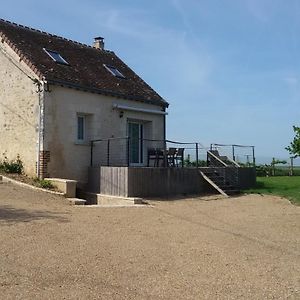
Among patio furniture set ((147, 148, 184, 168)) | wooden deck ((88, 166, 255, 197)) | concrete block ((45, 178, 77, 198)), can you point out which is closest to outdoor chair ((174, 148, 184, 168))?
patio furniture set ((147, 148, 184, 168))

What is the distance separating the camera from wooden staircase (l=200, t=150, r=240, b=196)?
18031 mm

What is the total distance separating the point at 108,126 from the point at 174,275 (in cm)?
1278

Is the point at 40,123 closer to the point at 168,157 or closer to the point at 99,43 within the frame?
the point at 168,157

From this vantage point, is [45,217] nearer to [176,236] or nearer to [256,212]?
[176,236]

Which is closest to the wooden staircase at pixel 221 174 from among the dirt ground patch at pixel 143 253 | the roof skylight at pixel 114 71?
the roof skylight at pixel 114 71

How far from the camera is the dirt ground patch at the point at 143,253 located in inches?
225

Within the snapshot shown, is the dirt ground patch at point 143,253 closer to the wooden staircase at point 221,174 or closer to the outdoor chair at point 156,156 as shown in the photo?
the wooden staircase at point 221,174

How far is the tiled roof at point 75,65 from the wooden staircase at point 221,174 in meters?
3.32

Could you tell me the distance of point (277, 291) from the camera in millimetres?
5824

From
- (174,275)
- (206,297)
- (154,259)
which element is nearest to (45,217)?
(154,259)

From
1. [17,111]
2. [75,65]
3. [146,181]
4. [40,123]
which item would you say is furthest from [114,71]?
[146,181]

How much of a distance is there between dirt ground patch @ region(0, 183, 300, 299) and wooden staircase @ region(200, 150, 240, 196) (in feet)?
17.9

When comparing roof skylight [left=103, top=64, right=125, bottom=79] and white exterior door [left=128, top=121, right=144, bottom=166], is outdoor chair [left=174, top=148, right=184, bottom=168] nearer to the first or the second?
white exterior door [left=128, top=121, right=144, bottom=166]

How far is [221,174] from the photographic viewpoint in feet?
62.8
